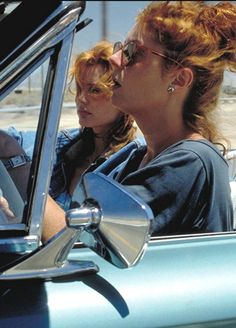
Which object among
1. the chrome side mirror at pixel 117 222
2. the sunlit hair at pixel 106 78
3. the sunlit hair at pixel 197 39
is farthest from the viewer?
the sunlit hair at pixel 106 78

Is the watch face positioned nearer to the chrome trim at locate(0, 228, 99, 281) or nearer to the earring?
the chrome trim at locate(0, 228, 99, 281)

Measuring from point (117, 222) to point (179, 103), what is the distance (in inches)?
32.7

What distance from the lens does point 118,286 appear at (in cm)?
152

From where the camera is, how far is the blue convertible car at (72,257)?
1.40m

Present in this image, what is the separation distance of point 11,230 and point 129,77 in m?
0.75

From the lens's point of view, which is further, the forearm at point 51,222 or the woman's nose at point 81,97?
the woman's nose at point 81,97

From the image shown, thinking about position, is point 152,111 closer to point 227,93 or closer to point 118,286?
point 227,93

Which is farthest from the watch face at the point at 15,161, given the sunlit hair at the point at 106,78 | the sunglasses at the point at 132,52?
the sunlit hair at the point at 106,78

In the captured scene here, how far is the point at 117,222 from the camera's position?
4.53ft

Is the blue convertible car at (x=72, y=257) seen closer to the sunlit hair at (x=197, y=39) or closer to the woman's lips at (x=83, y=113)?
the sunlit hair at (x=197, y=39)

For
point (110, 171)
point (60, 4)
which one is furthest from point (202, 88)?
Result: point (60, 4)

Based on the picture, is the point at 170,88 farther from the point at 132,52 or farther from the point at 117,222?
the point at 117,222

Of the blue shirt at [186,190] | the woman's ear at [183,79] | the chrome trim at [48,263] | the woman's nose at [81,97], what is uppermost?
the woman's ear at [183,79]

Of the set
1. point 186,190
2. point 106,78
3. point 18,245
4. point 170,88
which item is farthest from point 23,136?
point 106,78
